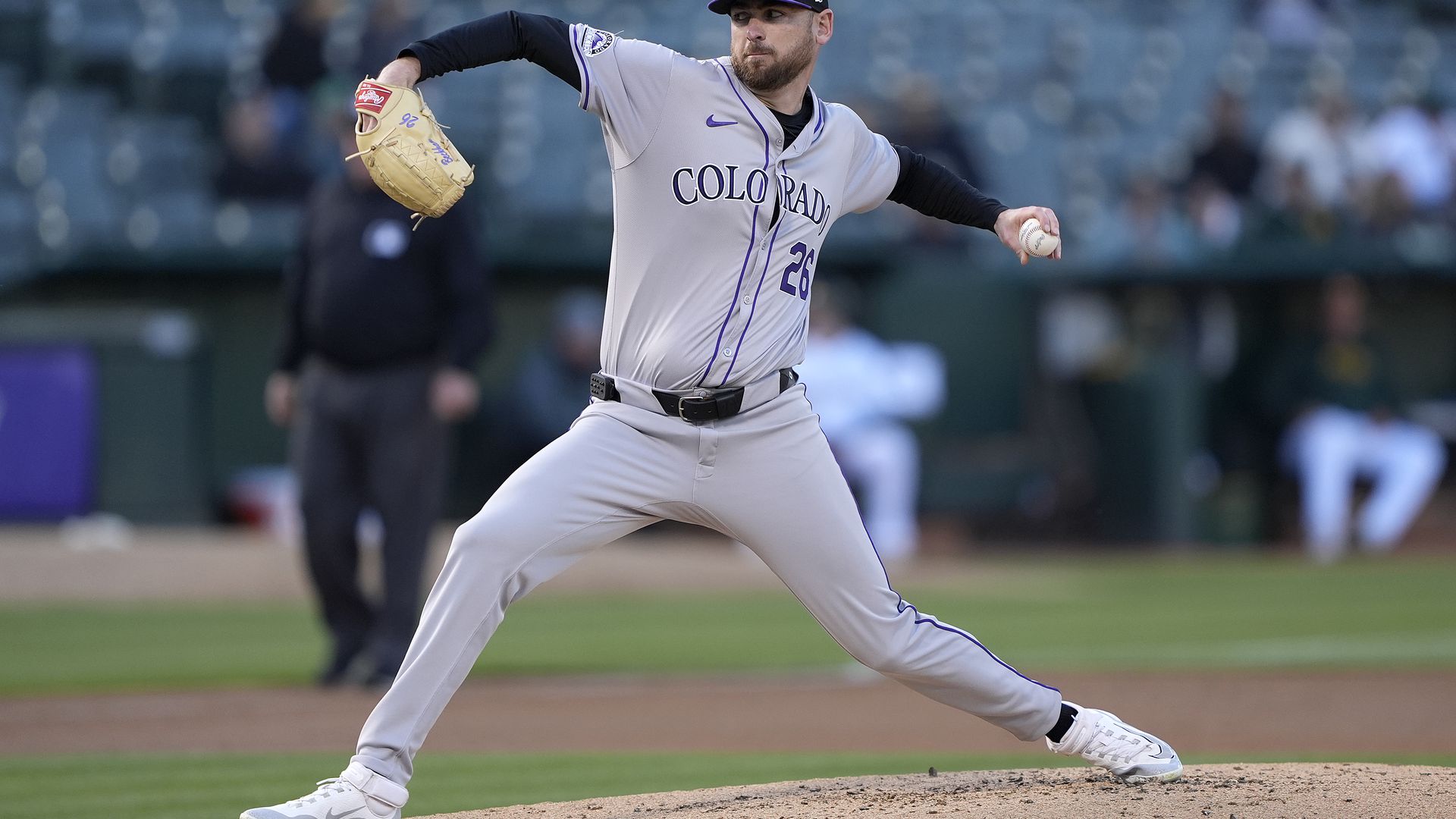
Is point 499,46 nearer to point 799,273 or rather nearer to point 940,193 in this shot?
point 799,273

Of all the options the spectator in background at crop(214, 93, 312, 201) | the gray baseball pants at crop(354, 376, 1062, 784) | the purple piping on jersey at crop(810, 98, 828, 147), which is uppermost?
the spectator in background at crop(214, 93, 312, 201)

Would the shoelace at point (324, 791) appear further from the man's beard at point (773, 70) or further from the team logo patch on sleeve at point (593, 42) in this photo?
the man's beard at point (773, 70)

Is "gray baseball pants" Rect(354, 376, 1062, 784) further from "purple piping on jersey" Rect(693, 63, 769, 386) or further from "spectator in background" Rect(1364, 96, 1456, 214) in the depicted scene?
"spectator in background" Rect(1364, 96, 1456, 214)

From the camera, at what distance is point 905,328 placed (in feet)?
38.8

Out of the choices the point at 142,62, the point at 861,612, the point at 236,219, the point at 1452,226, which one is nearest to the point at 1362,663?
the point at 861,612

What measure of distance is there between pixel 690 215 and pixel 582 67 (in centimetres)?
36

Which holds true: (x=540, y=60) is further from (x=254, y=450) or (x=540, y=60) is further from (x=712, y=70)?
(x=254, y=450)

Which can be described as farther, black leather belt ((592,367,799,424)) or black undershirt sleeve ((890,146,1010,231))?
black undershirt sleeve ((890,146,1010,231))

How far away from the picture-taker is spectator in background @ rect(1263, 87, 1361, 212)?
12.7m

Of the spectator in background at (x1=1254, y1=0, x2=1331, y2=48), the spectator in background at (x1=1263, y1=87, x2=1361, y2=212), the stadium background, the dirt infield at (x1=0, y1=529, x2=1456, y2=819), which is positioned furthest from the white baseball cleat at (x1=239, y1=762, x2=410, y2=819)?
the spectator in background at (x1=1254, y1=0, x2=1331, y2=48)

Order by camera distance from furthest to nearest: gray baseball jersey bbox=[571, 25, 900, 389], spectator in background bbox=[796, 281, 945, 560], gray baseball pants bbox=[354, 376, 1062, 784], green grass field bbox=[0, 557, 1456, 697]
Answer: spectator in background bbox=[796, 281, 945, 560] < green grass field bbox=[0, 557, 1456, 697] < gray baseball jersey bbox=[571, 25, 900, 389] < gray baseball pants bbox=[354, 376, 1062, 784]

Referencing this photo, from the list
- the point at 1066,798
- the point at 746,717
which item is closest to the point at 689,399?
the point at 1066,798

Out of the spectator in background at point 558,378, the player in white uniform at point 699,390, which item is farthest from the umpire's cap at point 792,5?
the spectator in background at point 558,378

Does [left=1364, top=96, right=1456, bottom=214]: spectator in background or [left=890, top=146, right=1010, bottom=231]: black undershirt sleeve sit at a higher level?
[left=1364, top=96, right=1456, bottom=214]: spectator in background
